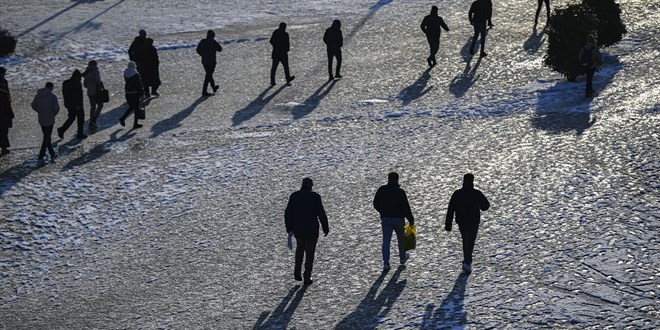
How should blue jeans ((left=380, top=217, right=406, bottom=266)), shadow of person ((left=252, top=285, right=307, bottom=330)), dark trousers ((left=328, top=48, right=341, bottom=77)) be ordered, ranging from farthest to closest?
dark trousers ((left=328, top=48, right=341, bottom=77))
blue jeans ((left=380, top=217, right=406, bottom=266))
shadow of person ((left=252, top=285, right=307, bottom=330))

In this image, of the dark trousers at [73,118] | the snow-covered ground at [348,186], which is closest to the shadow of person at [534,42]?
the snow-covered ground at [348,186]

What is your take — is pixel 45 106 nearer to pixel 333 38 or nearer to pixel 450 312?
pixel 333 38

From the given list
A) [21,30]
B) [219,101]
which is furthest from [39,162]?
[21,30]

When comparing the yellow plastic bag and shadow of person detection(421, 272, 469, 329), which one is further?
the yellow plastic bag

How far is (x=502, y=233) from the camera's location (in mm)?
14656

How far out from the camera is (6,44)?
28.2 m

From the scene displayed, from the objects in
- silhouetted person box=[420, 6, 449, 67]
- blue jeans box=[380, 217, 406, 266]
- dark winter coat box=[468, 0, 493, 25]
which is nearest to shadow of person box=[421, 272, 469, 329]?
blue jeans box=[380, 217, 406, 266]

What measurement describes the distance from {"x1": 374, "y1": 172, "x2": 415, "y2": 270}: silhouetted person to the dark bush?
17.5 m

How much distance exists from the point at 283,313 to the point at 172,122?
10.0 meters

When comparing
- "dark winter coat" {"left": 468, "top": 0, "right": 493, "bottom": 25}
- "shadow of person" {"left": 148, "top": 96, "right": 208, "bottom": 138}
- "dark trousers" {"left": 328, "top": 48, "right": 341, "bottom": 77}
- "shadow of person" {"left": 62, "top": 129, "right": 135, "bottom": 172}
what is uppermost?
"dark winter coat" {"left": 468, "top": 0, "right": 493, "bottom": 25}

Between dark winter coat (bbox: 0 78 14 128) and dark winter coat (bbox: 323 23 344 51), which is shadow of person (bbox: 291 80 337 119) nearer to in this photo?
dark winter coat (bbox: 323 23 344 51)

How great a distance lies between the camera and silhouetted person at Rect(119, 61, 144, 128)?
21188 millimetres

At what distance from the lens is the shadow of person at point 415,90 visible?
879 inches

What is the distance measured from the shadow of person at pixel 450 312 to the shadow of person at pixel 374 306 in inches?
20.4
